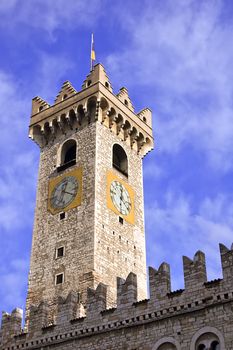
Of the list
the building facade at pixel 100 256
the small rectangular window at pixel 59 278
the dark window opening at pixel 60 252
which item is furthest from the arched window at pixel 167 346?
the dark window opening at pixel 60 252

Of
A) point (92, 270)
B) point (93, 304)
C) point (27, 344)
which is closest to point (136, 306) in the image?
point (93, 304)

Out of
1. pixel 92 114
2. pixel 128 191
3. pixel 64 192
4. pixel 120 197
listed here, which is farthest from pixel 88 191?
Answer: pixel 92 114

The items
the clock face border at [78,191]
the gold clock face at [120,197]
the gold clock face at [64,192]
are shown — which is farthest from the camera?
the gold clock face at [120,197]

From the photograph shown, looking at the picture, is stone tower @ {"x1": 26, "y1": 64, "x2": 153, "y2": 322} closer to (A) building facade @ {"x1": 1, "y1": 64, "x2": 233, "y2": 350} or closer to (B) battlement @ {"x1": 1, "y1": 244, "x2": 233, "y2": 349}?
(A) building facade @ {"x1": 1, "y1": 64, "x2": 233, "y2": 350}

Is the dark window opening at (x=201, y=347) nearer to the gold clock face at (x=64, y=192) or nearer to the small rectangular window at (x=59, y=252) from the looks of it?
the small rectangular window at (x=59, y=252)

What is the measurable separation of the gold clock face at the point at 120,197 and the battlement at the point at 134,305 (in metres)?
9.19

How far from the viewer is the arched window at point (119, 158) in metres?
32.2

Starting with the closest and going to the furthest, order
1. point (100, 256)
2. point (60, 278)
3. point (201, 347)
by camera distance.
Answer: point (201, 347), point (100, 256), point (60, 278)

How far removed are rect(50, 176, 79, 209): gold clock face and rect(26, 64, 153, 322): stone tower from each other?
6 cm

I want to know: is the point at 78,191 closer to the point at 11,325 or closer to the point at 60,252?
the point at 60,252

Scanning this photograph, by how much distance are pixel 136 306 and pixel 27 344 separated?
522cm

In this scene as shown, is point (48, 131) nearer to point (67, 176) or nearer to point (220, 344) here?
point (67, 176)

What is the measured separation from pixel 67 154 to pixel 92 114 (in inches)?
108

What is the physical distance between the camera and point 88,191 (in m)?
28.5
